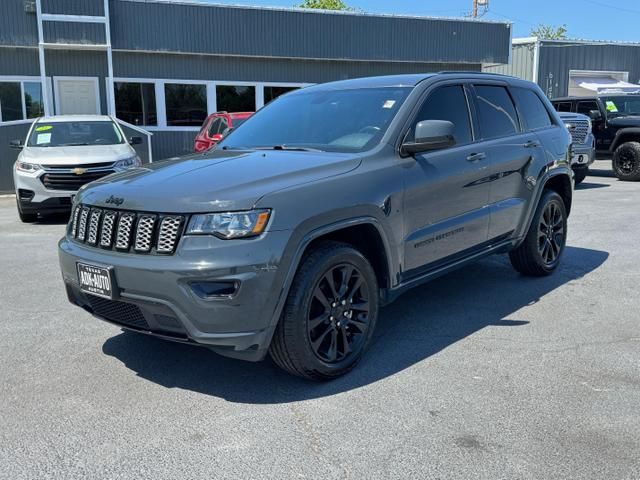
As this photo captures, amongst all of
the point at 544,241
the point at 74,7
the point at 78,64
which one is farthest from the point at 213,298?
the point at 78,64

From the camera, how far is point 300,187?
3.50 m

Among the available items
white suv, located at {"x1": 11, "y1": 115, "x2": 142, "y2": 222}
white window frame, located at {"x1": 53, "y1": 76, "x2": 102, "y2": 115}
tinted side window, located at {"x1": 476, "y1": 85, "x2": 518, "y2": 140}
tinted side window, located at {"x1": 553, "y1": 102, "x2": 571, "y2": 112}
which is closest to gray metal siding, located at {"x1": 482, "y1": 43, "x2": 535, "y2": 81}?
tinted side window, located at {"x1": 553, "y1": 102, "x2": 571, "y2": 112}

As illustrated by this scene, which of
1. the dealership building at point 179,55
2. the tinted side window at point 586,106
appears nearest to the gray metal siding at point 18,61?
the dealership building at point 179,55

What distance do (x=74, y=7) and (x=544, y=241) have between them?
13.9 meters

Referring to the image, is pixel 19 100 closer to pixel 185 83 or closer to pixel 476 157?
pixel 185 83

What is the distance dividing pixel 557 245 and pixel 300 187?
11.9 feet

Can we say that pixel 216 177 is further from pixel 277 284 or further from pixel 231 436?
pixel 231 436

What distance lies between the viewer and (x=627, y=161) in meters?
14.9

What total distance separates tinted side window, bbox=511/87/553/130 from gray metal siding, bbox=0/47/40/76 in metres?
14.1

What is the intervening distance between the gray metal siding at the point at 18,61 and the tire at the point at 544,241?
1443 centimetres

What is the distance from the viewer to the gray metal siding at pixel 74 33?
15609mm

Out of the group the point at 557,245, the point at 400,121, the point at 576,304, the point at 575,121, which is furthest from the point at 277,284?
the point at 575,121

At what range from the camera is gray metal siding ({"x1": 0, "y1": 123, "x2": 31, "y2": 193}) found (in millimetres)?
15398

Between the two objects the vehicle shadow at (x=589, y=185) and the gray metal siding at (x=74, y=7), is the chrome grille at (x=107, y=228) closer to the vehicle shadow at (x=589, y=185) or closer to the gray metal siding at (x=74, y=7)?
the vehicle shadow at (x=589, y=185)
